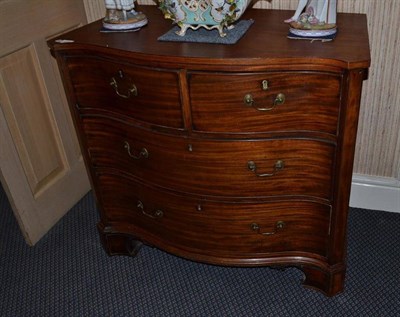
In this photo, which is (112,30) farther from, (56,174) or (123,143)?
(56,174)

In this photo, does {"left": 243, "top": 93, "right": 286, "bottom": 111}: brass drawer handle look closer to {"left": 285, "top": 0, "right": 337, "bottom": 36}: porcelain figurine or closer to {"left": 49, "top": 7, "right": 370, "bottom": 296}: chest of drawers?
{"left": 49, "top": 7, "right": 370, "bottom": 296}: chest of drawers

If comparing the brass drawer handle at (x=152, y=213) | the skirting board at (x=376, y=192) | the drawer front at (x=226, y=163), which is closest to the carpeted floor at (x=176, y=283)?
the skirting board at (x=376, y=192)

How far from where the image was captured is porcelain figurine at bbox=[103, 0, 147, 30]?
4.88 ft

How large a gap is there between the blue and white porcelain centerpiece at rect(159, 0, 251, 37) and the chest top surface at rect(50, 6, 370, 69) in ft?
0.26

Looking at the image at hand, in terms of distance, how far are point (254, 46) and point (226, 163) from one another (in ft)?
1.22

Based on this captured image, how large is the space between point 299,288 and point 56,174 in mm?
1241

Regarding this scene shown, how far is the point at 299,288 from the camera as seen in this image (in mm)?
1678

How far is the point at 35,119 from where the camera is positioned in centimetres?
192

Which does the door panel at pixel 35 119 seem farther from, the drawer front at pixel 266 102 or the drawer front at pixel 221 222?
the drawer front at pixel 266 102

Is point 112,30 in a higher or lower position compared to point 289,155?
higher

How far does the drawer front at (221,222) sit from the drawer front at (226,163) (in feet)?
0.19

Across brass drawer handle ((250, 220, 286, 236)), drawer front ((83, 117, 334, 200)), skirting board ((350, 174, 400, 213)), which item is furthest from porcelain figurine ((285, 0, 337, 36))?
skirting board ((350, 174, 400, 213))

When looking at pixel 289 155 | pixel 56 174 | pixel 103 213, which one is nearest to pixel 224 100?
pixel 289 155

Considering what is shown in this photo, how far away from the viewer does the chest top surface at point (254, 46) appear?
1.17 m
